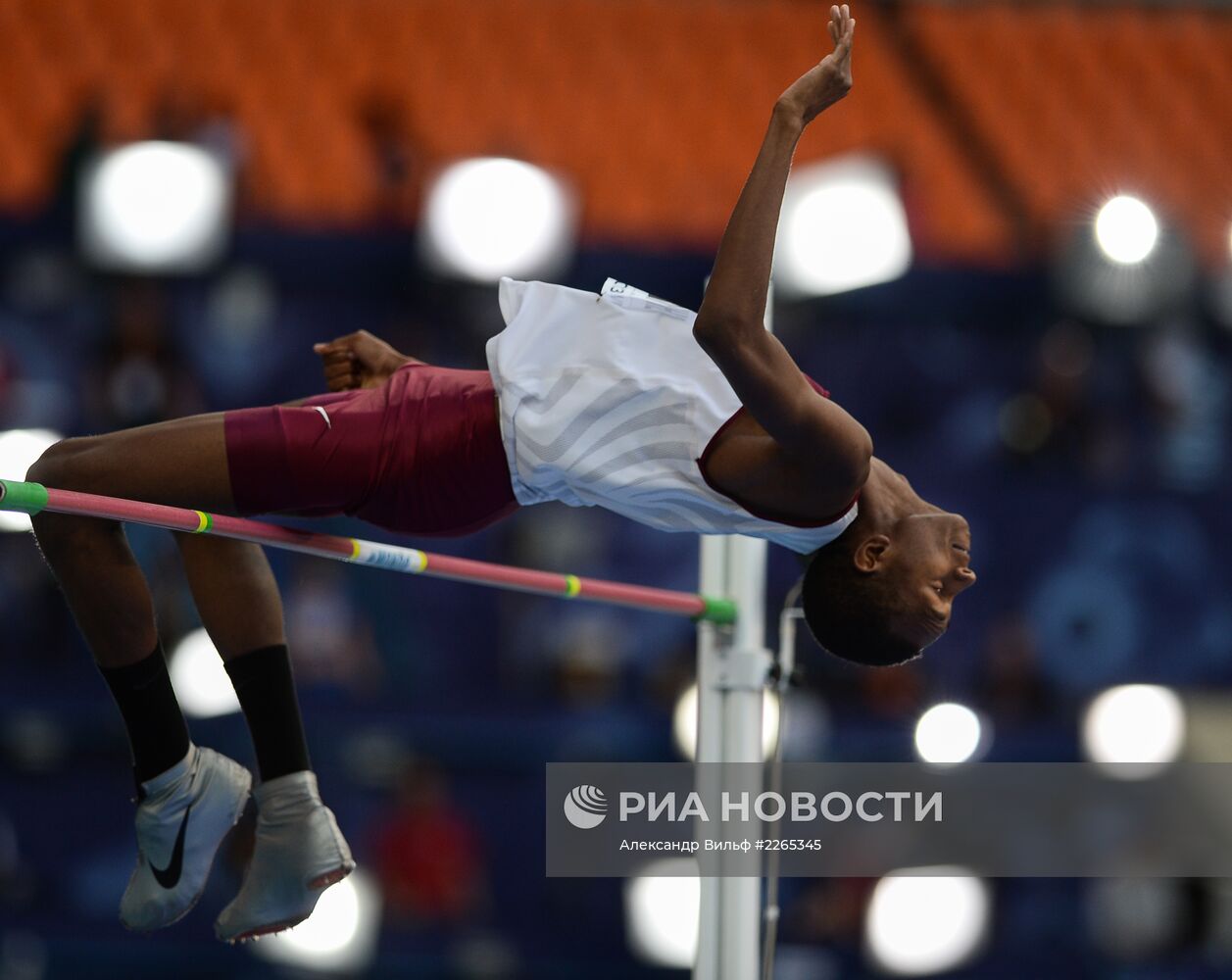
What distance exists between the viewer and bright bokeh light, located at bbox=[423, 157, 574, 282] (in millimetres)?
6453

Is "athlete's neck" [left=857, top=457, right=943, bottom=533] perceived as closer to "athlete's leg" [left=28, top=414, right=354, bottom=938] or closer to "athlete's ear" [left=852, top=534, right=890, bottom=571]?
"athlete's ear" [left=852, top=534, right=890, bottom=571]

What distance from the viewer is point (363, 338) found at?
2914 mm

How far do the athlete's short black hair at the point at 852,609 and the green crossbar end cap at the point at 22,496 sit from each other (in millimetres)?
1241

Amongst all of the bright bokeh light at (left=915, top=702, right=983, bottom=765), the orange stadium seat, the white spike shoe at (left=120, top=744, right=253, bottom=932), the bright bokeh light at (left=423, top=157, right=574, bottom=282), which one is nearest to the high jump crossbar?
the white spike shoe at (left=120, top=744, right=253, bottom=932)

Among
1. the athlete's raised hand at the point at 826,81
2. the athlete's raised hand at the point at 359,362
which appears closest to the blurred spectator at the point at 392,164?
the athlete's raised hand at the point at 359,362

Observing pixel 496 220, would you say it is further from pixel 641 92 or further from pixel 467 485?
pixel 467 485

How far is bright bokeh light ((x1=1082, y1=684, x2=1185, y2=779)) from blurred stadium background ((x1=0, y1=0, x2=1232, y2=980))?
0.04 m

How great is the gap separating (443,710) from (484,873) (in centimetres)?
92

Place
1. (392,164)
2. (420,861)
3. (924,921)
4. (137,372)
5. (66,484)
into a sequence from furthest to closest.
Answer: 1. (924,921)
2. (392,164)
3. (420,861)
4. (137,372)
5. (66,484)

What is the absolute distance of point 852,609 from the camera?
2.76 metres

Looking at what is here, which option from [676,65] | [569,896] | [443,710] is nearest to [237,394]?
[443,710]

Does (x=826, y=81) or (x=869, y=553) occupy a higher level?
(x=826, y=81)

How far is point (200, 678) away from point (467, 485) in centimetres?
393

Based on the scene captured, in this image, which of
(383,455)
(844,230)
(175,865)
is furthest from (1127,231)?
(175,865)
